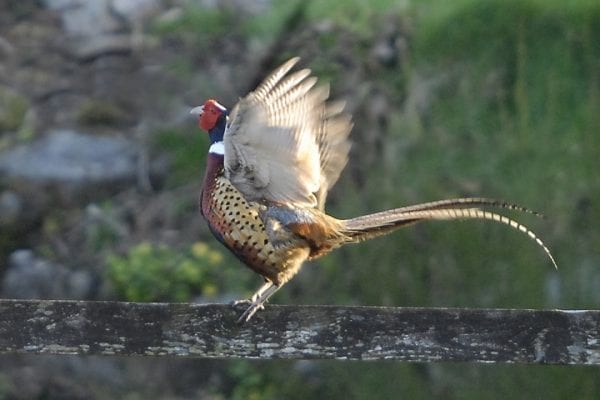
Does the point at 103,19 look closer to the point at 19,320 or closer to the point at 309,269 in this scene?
the point at 309,269

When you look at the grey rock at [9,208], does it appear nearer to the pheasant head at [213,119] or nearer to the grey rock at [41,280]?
the grey rock at [41,280]

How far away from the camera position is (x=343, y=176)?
23.2 ft

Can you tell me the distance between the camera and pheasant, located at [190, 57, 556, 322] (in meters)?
4.21

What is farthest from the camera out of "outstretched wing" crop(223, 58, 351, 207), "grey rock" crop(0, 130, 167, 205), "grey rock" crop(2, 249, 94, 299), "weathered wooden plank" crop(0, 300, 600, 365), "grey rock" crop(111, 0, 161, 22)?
"grey rock" crop(111, 0, 161, 22)

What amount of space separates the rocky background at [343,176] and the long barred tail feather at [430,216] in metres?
1.82

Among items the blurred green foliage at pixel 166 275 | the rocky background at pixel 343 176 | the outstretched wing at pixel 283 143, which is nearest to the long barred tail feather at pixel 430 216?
the outstretched wing at pixel 283 143

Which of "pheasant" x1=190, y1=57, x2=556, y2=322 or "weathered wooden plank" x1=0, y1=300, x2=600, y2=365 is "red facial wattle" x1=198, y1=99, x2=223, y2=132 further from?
"weathered wooden plank" x1=0, y1=300, x2=600, y2=365

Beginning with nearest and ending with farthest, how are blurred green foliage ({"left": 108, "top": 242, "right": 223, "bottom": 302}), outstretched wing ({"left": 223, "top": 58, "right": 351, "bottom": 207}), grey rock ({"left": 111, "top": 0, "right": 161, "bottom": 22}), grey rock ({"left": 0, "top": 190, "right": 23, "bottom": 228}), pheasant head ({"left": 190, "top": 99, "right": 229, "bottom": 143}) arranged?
outstretched wing ({"left": 223, "top": 58, "right": 351, "bottom": 207}) < pheasant head ({"left": 190, "top": 99, "right": 229, "bottom": 143}) < blurred green foliage ({"left": 108, "top": 242, "right": 223, "bottom": 302}) < grey rock ({"left": 0, "top": 190, "right": 23, "bottom": 228}) < grey rock ({"left": 111, "top": 0, "right": 161, "bottom": 22})

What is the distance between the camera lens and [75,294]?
829 cm

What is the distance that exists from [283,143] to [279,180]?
162 mm

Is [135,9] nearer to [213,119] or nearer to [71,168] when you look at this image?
[71,168]

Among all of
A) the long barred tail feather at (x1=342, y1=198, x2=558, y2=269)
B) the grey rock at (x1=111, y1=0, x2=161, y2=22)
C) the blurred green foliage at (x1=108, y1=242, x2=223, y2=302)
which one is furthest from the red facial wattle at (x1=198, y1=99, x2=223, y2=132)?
the grey rock at (x1=111, y1=0, x2=161, y2=22)

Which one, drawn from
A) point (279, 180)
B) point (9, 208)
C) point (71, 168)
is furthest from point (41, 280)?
point (279, 180)

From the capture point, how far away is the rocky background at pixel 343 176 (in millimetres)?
6219
